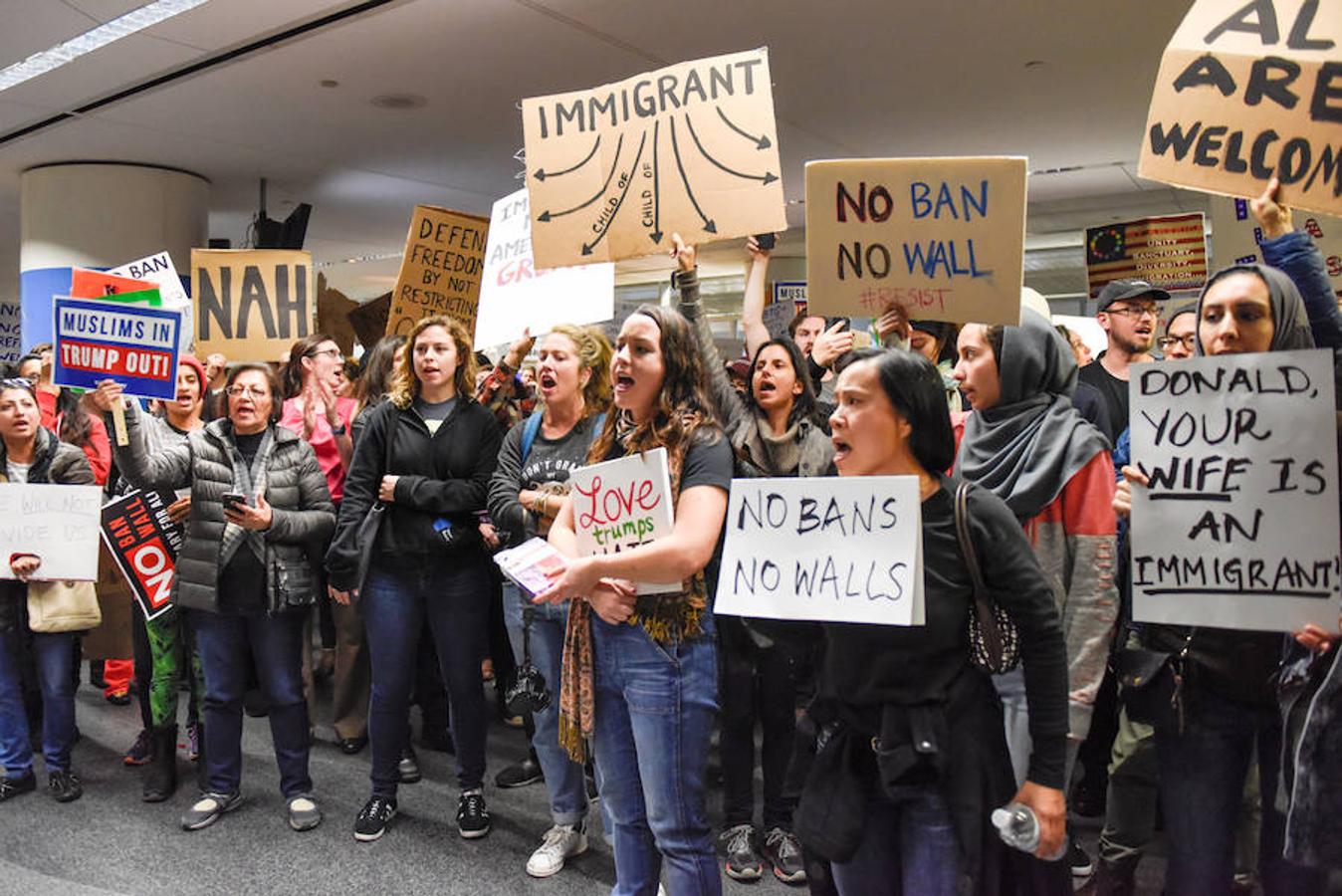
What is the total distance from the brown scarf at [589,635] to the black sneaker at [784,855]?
105cm

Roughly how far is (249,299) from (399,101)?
8.88 ft

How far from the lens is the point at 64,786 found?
3910mm

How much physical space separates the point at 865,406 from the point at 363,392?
318 cm

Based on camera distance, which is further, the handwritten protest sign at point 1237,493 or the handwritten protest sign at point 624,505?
the handwritten protest sign at point 624,505

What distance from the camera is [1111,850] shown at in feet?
8.16

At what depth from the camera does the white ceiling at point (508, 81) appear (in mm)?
5551

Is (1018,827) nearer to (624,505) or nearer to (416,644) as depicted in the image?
(624,505)

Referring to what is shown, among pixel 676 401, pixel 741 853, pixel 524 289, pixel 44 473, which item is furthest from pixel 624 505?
pixel 44 473

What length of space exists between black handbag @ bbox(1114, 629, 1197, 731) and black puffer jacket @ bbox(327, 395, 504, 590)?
6.82ft

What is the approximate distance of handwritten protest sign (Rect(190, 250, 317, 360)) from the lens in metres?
4.90

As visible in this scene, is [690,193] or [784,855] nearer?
[690,193]

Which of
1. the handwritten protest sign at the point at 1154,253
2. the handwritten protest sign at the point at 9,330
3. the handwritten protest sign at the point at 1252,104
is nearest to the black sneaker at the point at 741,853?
the handwritten protest sign at the point at 1252,104

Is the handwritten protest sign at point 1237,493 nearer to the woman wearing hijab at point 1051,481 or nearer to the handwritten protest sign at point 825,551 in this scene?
the woman wearing hijab at point 1051,481

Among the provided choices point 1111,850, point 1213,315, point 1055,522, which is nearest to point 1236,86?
point 1213,315
